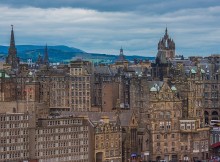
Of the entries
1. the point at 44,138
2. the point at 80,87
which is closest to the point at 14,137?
the point at 44,138

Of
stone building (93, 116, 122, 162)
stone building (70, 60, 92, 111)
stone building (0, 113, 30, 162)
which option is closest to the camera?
stone building (0, 113, 30, 162)

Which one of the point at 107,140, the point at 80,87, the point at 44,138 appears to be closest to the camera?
the point at 44,138

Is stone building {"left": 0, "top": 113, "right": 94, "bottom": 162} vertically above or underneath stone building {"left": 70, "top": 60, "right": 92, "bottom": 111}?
underneath

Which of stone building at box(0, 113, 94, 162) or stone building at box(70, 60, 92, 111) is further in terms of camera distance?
stone building at box(70, 60, 92, 111)

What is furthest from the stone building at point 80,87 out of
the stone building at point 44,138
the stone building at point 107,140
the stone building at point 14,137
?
the stone building at point 14,137

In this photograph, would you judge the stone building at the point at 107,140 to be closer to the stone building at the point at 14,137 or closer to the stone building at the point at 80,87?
the stone building at the point at 14,137

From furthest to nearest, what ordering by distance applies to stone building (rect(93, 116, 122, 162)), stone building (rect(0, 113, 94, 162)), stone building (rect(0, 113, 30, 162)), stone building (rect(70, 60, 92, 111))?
stone building (rect(70, 60, 92, 111)) < stone building (rect(93, 116, 122, 162)) < stone building (rect(0, 113, 94, 162)) < stone building (rect(0, 113, 30, 162))

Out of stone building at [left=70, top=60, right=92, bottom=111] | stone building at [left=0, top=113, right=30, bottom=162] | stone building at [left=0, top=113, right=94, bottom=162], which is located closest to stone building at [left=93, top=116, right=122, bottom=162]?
stone building at [left=0, top=113, right=94, bottom=162]

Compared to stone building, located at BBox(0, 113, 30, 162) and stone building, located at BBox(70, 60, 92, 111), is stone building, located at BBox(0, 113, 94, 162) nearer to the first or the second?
stone building, located at BBox(0, 113, 30, 162)

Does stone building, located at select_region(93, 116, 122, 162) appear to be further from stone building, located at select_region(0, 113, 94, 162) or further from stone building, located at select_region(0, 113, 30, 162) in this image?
stone building, located at select_region(0, 113, 30, 162)

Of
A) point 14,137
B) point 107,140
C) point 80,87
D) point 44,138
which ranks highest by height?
point 80,87

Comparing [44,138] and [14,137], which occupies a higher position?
[14,137]

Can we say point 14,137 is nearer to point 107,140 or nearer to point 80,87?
point 107,140

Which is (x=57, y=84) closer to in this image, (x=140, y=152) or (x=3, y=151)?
(x=140, y=152)
